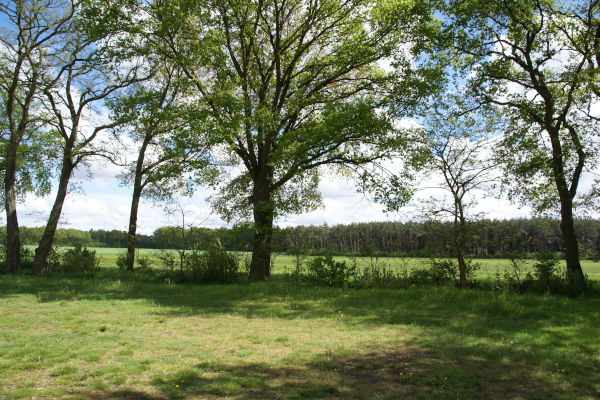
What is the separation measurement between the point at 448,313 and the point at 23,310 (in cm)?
1035

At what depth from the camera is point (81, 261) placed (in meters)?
18.4

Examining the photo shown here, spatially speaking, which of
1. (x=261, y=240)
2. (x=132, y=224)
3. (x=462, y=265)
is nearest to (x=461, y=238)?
(x=462, y=265)

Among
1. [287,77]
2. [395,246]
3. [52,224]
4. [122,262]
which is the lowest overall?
[122,262]

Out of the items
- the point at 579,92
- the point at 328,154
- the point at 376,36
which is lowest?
the point at 328,154

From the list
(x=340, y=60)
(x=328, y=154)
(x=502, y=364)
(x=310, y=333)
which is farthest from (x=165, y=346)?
(x=340, y=60)

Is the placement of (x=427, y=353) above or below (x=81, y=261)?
below

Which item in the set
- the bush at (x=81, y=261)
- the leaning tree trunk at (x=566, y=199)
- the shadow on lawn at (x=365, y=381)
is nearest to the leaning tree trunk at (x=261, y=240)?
the bush at (x=81, y=261)

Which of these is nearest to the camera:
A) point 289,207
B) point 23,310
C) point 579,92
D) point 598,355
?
point 598,355

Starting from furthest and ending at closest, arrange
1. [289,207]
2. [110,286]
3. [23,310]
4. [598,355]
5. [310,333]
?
[289,207] → [110,286] → [23,310] → [310,333] → [598,355]

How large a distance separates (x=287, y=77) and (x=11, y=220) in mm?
15215

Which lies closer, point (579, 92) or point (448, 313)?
point (448, 313)

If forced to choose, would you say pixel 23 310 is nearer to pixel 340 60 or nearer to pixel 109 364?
pixel 109 364

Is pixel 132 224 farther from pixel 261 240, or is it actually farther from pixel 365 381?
pixel 365 381

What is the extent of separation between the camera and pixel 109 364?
5.37 meters
